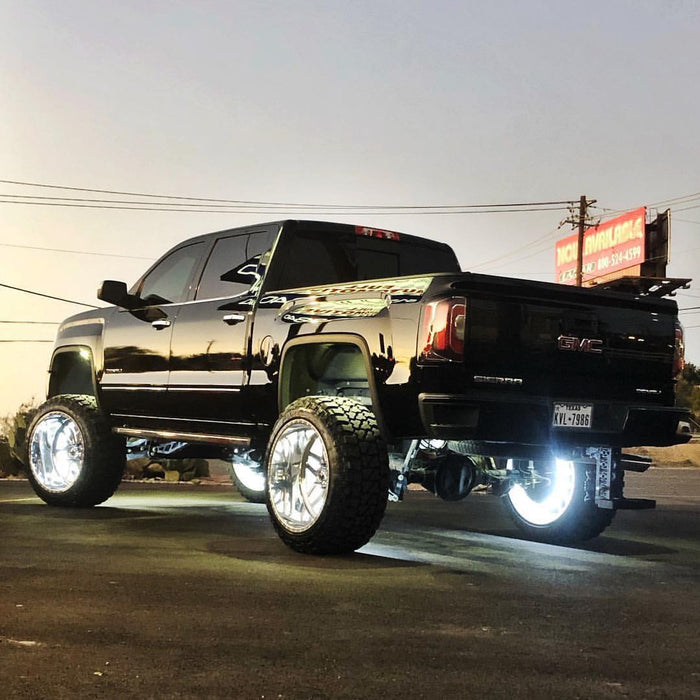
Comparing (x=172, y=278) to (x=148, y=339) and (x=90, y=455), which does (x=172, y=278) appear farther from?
(x=90, y=455)

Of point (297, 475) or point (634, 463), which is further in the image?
point (634, 463)

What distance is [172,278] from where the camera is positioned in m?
10.0

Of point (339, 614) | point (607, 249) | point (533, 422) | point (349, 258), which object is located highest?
point (607, 249)

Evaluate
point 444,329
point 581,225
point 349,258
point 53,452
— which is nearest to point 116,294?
point 53,452

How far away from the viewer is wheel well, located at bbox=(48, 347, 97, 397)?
11164 mm

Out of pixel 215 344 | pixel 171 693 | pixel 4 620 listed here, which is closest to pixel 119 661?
pixel 171 693

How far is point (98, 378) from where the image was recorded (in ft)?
34.1

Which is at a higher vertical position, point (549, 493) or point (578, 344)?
point (578, 344)

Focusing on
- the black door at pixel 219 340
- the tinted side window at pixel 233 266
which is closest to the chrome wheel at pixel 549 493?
the black door at pixel 219 340

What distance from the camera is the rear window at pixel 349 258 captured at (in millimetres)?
8898

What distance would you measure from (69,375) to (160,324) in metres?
2.08

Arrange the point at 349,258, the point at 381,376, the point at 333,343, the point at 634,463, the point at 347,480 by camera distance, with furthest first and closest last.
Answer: the point at 349,258 → the point at 634,463 → the point at 333,343 → the point at 381,376 → the point at 347,480

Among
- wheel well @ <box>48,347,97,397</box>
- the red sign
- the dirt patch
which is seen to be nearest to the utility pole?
the red sign

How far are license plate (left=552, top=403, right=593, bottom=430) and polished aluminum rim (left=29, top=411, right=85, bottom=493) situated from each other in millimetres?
4963
